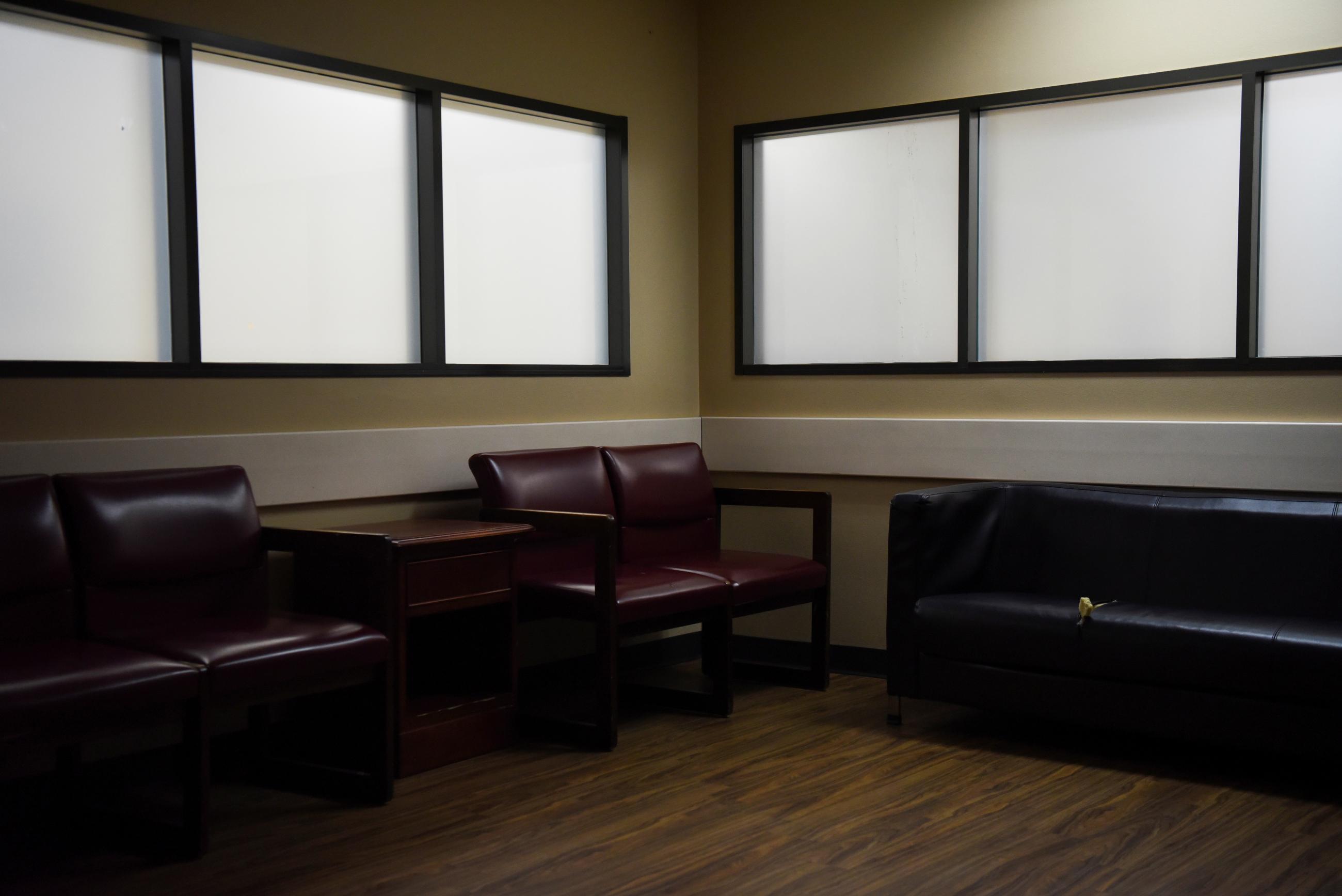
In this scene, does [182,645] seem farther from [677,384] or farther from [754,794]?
Result: [677,384]

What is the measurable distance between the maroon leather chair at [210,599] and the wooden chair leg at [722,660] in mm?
1319

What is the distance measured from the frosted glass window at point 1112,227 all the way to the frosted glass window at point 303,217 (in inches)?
89.3

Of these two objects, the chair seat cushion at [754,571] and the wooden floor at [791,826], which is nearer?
the wooden floor at [791,826]

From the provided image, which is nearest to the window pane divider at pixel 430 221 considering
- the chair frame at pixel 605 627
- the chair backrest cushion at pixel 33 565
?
the chair frame at pixel 605 627

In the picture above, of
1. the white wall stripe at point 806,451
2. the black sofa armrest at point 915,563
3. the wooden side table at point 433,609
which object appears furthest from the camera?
the black sofa armrest at point 915,563

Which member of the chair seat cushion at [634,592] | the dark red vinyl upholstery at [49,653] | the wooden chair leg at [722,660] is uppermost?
the dark red vinyl upholstery at [49,653]

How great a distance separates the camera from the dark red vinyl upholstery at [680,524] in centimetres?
452

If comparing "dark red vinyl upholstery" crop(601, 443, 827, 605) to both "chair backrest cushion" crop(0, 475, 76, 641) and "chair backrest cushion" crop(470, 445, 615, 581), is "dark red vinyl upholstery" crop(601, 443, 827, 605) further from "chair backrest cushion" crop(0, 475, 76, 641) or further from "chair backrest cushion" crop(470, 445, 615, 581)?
"chair backrest cushion" crop(0, 475, 76, 641)

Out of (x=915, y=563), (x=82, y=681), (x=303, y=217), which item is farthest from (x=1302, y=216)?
(x=82, y=681)

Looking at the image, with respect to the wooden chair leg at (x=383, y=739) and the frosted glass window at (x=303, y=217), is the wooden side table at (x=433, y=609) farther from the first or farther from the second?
the frosted glass window at (x=303, y=217)

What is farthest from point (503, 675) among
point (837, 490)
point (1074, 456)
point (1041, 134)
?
point (1041, 134)

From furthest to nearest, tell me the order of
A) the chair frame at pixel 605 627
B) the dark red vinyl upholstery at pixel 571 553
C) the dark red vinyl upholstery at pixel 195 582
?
1. the dark red vinyl upholstery at pixel 571 553
2. the chair frame at pixel 605 627
3. the dark red vinyl upholstery at pixel 195 582

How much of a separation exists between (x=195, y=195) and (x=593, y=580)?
1716 millimetres

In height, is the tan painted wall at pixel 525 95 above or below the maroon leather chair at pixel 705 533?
above
